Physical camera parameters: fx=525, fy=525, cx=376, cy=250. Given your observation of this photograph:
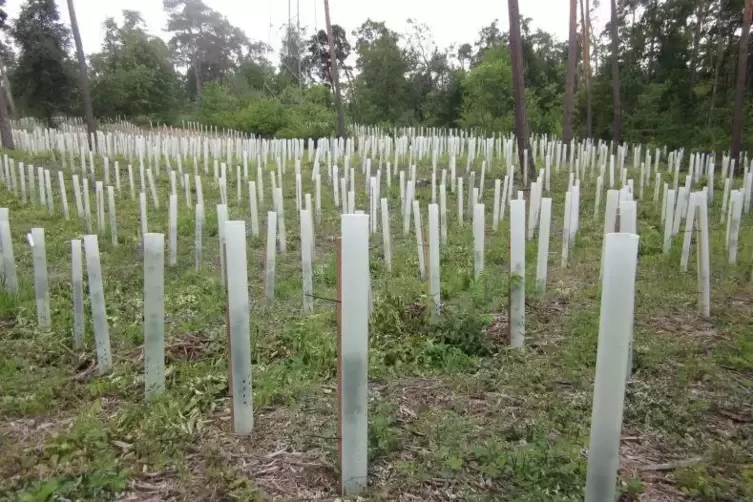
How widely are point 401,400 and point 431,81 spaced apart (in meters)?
38.7

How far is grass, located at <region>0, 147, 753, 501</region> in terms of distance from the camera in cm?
234

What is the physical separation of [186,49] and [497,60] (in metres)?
32.0

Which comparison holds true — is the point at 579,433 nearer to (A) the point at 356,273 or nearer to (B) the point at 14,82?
(A) the point at 356,273

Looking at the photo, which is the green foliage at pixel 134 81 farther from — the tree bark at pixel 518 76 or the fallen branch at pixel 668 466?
the fallen branch at pixel 668 466

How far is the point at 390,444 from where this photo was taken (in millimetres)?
2566

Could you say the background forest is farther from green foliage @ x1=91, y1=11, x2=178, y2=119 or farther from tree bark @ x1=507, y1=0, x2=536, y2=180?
tree bark @ x1=507, y1=0, x2=536, y2=180

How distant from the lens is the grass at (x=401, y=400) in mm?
2340

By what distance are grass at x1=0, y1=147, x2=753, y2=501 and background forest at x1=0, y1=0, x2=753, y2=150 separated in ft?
70.4

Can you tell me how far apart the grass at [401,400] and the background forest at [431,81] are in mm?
21471

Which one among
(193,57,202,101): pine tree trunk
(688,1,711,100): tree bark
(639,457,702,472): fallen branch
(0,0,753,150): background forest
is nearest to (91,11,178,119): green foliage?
(0,0,753,150): background forest

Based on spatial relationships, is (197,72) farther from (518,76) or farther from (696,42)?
(518,76)

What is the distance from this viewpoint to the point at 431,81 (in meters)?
39.2

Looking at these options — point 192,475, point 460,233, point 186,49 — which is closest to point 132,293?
point 192,475

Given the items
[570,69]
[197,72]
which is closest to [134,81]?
[197,72]
